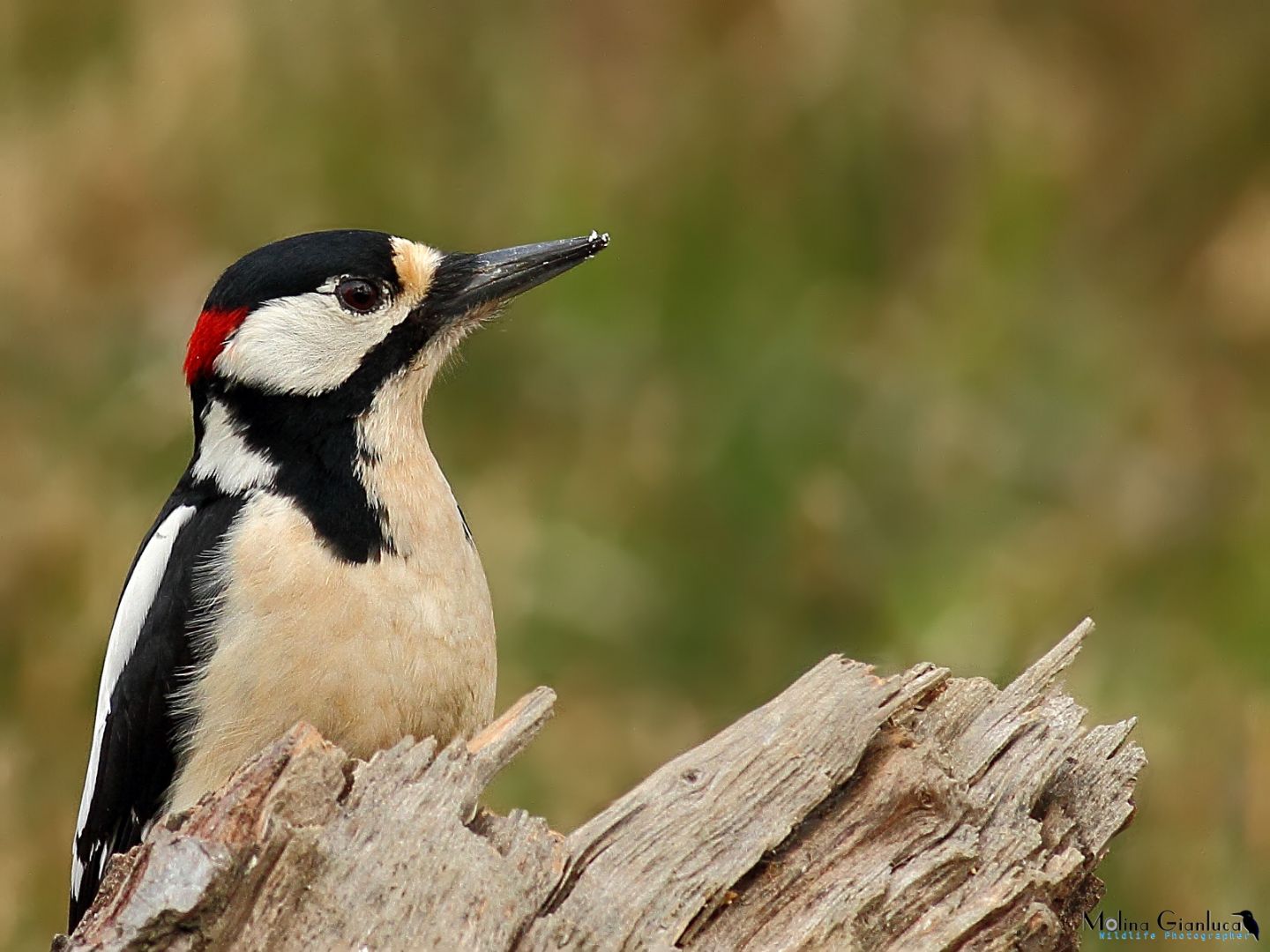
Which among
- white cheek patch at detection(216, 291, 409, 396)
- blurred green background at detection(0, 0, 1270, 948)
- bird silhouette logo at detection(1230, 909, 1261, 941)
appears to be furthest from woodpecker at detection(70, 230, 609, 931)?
bird silhouette logo at detection(1230, 909, 1261, 941)

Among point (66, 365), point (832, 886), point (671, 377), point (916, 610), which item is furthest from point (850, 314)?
point (832, 886)

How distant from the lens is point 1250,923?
4.62m

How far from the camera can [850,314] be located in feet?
21.7

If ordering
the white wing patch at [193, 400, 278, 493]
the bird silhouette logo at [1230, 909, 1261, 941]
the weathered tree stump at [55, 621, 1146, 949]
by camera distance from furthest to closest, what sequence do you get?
the bird silhouette logo at [1230, 909, 1261, 941] < the white wing patch at [193, 400, 278, 493] < the weathered tree stump at [55, 621, 1146, 949]

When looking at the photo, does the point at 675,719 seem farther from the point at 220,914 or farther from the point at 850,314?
the point at 220,914

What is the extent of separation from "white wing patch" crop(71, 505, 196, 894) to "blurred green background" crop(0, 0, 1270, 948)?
68.0 inches

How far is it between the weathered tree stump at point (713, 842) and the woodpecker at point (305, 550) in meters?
0.41

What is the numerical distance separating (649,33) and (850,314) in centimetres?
146

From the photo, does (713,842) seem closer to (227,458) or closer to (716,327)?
(227,458)

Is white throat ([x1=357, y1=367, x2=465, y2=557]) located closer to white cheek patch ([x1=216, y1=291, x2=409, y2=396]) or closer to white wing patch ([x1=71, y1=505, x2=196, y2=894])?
white cheek patch ([x1=216, y1=291, x2=409, y2=396])

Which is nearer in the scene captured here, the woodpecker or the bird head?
the woodpecker

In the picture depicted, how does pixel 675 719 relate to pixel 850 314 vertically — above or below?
below

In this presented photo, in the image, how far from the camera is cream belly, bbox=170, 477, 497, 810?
329 centimetres

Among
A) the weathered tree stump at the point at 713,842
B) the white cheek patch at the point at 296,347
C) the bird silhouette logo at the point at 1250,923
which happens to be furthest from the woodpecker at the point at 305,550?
the bird silhouette logo at the point at 1250,923
